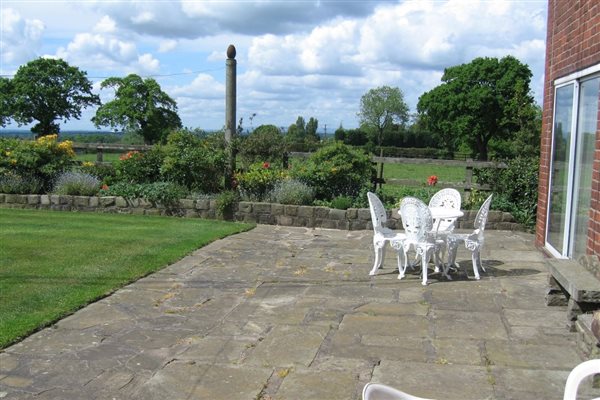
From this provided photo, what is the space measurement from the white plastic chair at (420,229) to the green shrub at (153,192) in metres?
6.44

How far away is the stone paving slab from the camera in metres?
3.82

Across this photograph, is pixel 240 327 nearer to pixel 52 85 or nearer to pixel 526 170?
pixel 526 170

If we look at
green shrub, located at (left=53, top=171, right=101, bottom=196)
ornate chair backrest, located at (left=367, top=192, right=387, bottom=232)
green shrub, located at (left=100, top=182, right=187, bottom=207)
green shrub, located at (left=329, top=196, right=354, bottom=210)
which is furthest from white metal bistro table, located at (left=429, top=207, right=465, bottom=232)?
green shrub, located at (left=53, top=171, right=101, bottom=196)

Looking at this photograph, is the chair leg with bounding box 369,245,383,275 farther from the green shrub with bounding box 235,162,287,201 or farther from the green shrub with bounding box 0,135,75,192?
the green shrub with bounding box 0,135,75,192

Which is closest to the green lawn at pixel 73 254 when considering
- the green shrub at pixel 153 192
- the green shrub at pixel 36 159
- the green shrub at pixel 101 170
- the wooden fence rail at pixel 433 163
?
the green shrub at pixel 153 192

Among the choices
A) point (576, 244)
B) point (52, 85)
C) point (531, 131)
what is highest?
point (52, 85)

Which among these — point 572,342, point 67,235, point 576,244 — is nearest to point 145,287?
point 67,235

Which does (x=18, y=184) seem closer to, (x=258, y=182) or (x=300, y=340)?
(x=258, y=182)

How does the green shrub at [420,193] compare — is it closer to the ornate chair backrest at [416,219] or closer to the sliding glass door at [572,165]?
the sliding glass door at [572,165]

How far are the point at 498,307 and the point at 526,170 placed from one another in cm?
631

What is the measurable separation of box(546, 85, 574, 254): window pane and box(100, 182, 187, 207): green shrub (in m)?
7.22

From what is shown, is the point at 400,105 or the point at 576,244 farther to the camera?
the point at 400,105

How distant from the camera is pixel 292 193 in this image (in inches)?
454

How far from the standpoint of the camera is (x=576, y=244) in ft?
20.1
